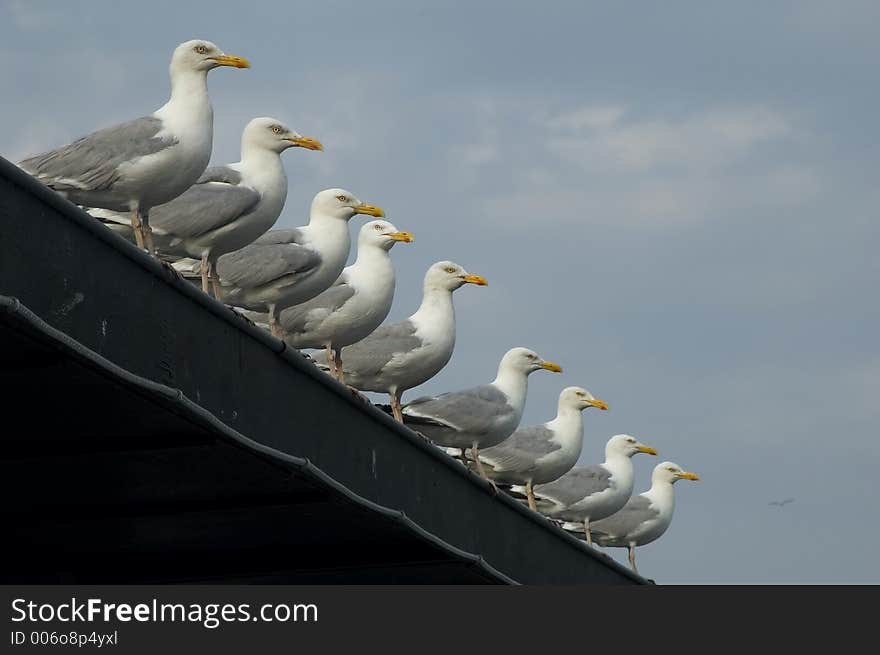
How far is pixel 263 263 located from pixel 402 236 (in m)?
3.35

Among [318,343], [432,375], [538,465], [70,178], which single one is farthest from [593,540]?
[70,178]

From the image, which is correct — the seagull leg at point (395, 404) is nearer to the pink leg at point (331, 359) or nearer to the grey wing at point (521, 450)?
the pink leg at point (331, 359)

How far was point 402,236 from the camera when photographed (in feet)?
67.7

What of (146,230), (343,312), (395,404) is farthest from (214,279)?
(395,404)

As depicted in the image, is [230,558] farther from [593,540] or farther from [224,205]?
[593,540]

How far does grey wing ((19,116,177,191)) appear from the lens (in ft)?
46.2

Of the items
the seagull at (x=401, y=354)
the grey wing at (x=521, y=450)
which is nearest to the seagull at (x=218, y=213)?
the seagull at (x=401, y=354)

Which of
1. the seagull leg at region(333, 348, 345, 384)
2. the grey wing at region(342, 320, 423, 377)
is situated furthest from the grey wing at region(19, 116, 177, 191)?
the grey wing at region(342, 320, 423, 377)

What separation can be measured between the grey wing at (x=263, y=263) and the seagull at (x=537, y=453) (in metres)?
5.36

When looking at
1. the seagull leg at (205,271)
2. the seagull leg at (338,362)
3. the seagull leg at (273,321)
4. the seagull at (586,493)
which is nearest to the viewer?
the seagull leg at (205,271)

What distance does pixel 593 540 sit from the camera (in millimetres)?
27703

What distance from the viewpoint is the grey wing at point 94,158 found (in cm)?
1409
